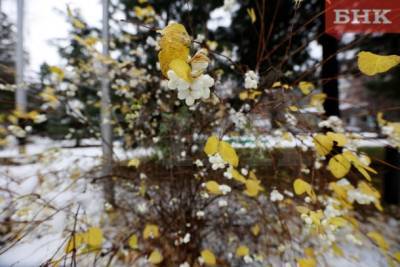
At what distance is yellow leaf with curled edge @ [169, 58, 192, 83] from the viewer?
55cm

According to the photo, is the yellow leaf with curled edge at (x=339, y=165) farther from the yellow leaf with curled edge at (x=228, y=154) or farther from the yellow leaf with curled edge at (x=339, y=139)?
the yellow leaf with curled edge at (x=228, y=154)

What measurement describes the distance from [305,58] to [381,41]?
0.97m

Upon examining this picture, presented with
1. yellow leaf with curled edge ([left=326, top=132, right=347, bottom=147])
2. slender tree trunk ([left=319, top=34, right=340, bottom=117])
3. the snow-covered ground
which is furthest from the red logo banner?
slender tree trunk ([left=319, top=34, right=340, bottom=117])

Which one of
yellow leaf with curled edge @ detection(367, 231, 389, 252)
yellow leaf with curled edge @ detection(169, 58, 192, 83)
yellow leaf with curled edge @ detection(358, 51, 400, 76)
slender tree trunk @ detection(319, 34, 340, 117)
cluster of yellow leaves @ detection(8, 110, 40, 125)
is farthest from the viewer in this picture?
slender tree trunk @ detection(319, 34, 340, 117)

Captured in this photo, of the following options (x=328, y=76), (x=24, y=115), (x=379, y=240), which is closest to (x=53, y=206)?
(x=24, y=115)

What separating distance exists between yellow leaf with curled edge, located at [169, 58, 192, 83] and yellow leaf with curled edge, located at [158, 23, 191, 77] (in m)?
0.04

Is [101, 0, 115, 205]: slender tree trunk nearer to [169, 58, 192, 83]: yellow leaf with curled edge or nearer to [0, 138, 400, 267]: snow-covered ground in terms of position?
[0, 138, 400, 267]: snow-covered ground

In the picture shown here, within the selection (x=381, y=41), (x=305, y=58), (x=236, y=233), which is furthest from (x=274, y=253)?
(x=381, y=41)

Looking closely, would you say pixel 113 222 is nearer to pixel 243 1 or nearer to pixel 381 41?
pixel 243 1

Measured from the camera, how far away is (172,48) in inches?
23.8

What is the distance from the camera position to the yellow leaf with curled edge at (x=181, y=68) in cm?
55

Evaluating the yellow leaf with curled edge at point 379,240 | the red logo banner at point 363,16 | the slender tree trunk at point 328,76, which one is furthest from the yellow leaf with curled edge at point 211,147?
the slender tree trunk at point 328,76

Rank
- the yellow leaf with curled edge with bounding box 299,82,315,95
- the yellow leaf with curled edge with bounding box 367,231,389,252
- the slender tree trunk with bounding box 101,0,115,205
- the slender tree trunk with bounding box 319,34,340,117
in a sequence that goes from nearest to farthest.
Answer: the yellow leaf with curled edge with bounding box 299,82,315,95 < the yellow leaf with curled edge with bounding box 367,231,389,252 < the slender tree trunk with bounding box 101,0,115,205 < the slender tree trunk with bounding box 319,34,340,117

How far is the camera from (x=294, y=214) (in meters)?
2.36
